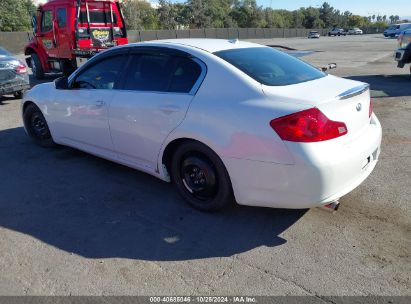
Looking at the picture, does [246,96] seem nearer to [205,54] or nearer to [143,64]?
[205,54]

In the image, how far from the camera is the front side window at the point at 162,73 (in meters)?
3.80

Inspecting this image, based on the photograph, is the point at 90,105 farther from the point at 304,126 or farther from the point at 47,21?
the point at 47,21

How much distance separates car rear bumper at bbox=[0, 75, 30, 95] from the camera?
9148mm

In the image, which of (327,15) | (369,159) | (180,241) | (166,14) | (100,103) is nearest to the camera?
(180,241)

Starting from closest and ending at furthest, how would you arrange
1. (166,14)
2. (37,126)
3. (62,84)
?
(62,84), (37,126), (166,14)

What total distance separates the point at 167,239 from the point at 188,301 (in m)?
0.82

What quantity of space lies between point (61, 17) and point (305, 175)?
1202 cm

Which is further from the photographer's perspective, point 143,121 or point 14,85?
point 14,85

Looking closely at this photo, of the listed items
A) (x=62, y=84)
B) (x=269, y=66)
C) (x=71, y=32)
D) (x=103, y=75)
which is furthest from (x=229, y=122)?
(x=71, y=32)

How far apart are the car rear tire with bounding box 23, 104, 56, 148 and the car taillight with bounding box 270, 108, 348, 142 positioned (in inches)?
153

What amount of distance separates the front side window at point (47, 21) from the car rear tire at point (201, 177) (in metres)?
11.3

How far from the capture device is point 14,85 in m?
9.38

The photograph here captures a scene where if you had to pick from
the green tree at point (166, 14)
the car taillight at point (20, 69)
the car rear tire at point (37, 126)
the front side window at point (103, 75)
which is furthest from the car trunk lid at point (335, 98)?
the green tree at point (166, 14)

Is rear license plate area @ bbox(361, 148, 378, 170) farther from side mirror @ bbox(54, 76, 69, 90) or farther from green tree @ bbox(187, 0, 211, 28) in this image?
green tree @ bbox(187, 0, 211, 28)
